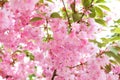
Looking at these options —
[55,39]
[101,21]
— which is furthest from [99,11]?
[55,39]

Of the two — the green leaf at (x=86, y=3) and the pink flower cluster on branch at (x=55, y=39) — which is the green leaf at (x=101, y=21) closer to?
the pink flower cluster on branch at (x=55, y=39)

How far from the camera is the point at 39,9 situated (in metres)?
2.35

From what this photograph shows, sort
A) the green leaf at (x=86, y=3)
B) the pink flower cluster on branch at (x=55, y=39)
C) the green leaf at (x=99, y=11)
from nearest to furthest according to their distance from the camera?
the pink flower cluster on branch at (x=55, y=39)
the green leaf at (x=86, y=3)
the green leaf at (x=99, y=11)

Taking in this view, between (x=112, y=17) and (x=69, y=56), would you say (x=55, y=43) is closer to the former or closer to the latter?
(x=69, y=56)

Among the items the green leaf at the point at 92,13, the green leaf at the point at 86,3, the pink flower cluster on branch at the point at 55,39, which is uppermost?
the green leaf at the point at 86,3

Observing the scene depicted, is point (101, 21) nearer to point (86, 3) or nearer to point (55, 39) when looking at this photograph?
point (86, 3)

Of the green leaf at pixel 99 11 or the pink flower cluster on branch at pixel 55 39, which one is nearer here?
the pink flower cluster on branch at pixel 55 39

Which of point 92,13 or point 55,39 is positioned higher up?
point 92,13

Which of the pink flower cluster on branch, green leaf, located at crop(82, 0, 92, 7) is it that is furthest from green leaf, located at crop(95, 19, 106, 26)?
green leaf, located at crop(82, 0, 92, 7)

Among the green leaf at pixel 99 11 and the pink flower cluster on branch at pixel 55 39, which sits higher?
the green leaf at pixel 99 11

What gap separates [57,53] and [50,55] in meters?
0.09

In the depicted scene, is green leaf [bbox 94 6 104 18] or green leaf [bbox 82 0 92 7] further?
green leaf [bbox 94 6 104 18]

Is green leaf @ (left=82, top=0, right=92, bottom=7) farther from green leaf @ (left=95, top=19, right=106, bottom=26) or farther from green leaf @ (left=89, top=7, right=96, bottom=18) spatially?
green leaf @ (left=95, top=19, right=106, bottom=26)

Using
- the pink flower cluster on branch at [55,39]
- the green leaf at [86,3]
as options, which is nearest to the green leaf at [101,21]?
the pink flower cluster on branch at [55,39]
